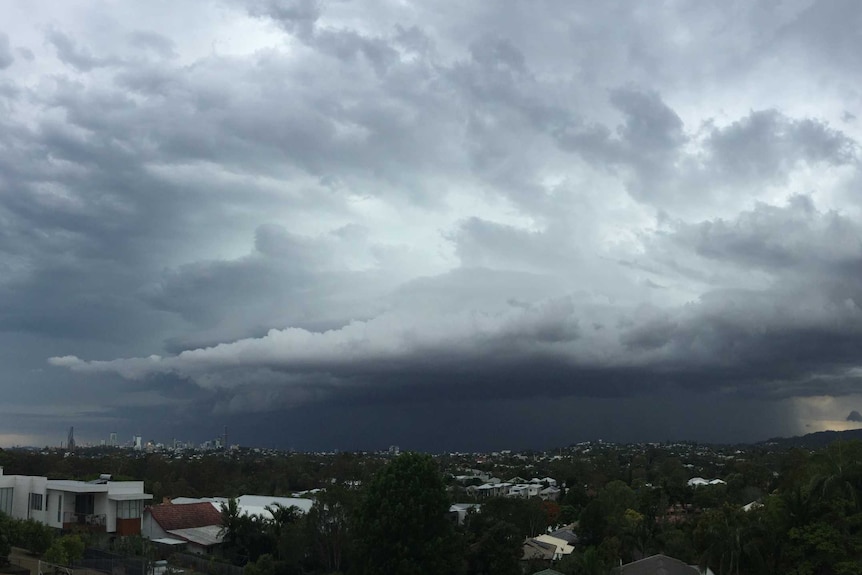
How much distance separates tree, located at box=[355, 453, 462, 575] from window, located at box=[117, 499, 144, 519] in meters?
17.9

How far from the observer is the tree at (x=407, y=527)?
38.7 meters

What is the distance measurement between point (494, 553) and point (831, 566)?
676 inches

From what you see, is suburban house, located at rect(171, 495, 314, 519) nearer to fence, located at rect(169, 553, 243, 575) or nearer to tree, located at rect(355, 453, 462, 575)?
fence, located at rect(169, 553, 243, 575)

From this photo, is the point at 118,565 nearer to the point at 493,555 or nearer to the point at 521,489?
the point at 493,555

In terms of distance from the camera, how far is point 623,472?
12312 cm

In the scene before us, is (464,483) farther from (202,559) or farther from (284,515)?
(202,559)

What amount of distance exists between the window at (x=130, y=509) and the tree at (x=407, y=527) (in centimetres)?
1786

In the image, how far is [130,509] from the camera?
50.2 m

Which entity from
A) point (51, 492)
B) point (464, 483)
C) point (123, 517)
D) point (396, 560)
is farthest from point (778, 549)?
point (464, 483)

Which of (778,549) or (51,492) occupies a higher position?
(51,492)

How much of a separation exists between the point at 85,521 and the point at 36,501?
13.2 ft

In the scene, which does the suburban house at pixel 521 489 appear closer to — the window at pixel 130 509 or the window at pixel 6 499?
the window at pixel 130 509

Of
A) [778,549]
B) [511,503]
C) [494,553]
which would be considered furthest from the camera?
[511,503]

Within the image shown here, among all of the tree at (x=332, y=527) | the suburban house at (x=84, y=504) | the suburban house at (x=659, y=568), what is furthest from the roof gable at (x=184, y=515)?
the suburban house at (x=659, y=568)
